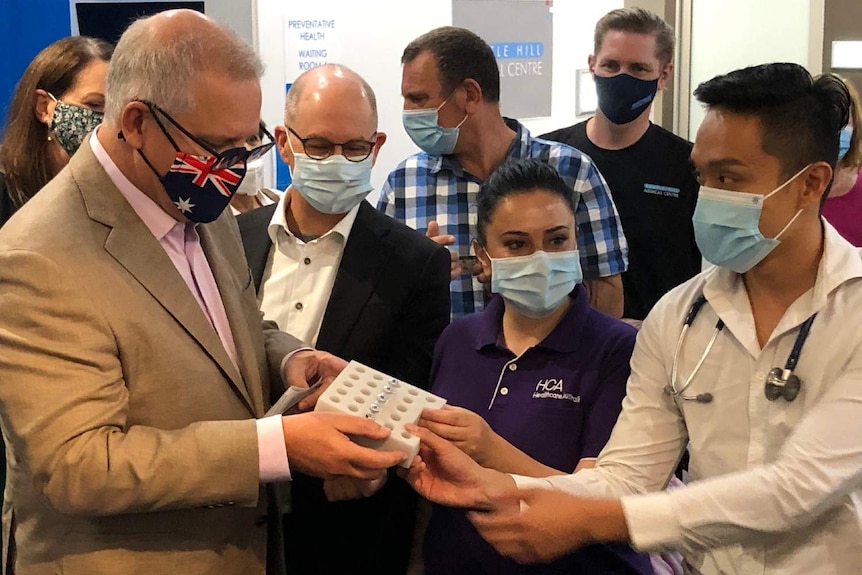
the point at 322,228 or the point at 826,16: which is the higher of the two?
the point at 826,16

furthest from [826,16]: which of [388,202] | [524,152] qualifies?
[388,202]

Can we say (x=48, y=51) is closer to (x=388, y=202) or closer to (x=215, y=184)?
(x=388, y=202)

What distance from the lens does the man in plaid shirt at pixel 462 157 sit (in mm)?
2771

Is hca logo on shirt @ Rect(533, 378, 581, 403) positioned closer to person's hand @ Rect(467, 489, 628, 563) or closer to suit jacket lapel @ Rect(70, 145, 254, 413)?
person's hand @ Rect(467, 489, 628, 563)

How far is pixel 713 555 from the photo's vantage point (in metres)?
1.60

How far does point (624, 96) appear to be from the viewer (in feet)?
10.5

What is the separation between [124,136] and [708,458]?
1.16 m

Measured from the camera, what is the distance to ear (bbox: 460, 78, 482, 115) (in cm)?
280

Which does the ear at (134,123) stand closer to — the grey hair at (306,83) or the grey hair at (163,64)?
the grey hair at (163,64)

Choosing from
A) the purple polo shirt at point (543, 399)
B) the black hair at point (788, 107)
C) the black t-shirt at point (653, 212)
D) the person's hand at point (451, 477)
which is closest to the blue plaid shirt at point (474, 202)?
the black t-shirt at point (653, 212)

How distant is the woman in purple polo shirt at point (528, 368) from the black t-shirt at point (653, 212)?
1.10m

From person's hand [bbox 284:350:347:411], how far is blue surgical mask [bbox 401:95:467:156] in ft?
3.87

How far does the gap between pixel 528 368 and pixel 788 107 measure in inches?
29.1

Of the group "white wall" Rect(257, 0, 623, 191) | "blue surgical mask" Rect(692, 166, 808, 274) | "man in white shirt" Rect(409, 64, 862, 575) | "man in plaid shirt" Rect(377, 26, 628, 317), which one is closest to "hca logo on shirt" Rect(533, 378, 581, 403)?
"man in white shirt" Rect(409, 64, 862, 575)
